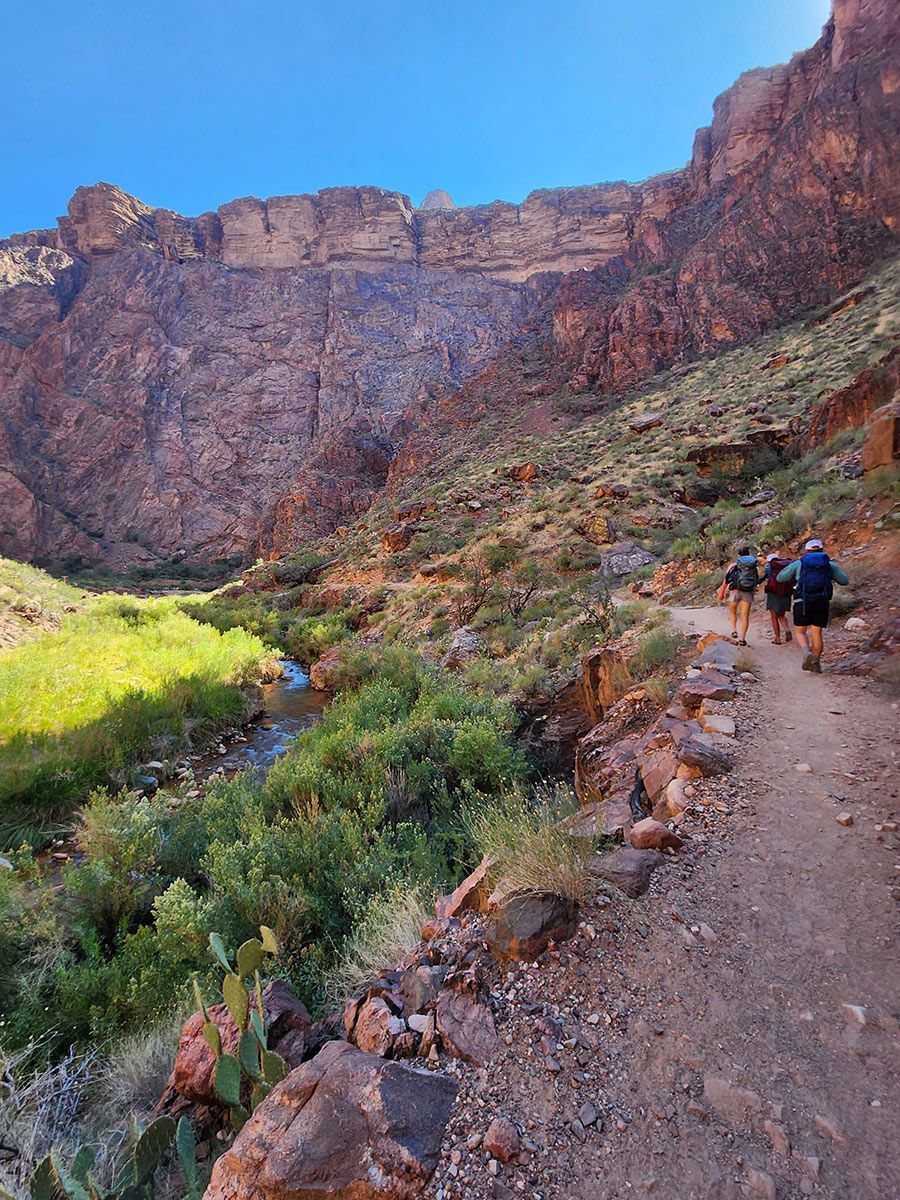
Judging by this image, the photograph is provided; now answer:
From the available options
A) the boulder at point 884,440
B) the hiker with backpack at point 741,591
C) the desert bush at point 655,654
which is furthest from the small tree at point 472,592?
the boulder at point 884,440

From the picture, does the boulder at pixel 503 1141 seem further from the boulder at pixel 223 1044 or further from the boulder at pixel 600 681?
the boulder at pixel 600 681

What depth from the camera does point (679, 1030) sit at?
1880mm

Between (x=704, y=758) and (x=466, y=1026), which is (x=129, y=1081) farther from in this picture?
(x=704, y=758)

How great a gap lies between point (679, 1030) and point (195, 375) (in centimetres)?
6460

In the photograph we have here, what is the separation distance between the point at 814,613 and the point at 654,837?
12.1 ft

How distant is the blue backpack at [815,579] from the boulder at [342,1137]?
5335 mm

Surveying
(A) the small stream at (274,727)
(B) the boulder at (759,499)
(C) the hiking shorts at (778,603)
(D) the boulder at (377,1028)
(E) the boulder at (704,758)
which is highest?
(B) the boulder at (759,499)

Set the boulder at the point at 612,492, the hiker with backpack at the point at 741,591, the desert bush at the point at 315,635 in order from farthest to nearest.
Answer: the boulder at the point at 612,492 → the desert bush at the point at 315,635 → the hiker with backpack at the point at 741,591

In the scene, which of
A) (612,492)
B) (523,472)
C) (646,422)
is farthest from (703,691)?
(646,422)

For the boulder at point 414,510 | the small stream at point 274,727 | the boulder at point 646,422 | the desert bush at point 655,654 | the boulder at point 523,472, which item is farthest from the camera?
the boulder at point 414,510

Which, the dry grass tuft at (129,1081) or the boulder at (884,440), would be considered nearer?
the dry grass tuft at (129,1081)

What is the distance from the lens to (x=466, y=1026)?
6.54 feet

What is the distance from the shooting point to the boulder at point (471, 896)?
8.76 feet

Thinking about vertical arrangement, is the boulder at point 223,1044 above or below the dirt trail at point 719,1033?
below
